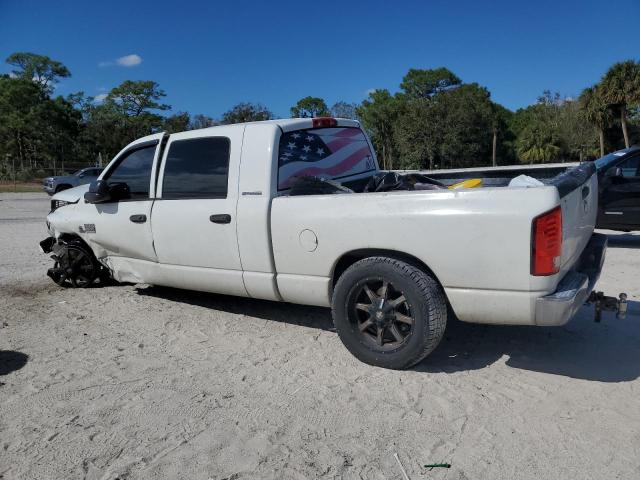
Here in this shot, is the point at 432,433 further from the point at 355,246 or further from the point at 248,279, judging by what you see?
the point at 248,279

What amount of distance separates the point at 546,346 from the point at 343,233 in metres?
1.92

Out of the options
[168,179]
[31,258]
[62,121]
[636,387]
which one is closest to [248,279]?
[168,179]

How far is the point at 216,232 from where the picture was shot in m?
4.29

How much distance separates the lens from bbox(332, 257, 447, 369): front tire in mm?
3338

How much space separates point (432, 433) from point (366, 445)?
0.39 meters

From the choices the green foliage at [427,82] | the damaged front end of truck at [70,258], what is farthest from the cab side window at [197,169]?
the green foliage at [427,82]

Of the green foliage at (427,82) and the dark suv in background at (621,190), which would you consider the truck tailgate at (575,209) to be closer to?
the dark suv in background at (621,190)

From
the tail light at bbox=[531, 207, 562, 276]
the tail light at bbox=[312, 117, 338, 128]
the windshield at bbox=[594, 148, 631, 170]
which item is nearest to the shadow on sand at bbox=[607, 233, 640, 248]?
the windshield at bbox=[594, 148, 631, 170]

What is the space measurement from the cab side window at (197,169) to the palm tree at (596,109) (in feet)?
129

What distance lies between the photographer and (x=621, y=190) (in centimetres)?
833

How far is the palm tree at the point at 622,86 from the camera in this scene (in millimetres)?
35375

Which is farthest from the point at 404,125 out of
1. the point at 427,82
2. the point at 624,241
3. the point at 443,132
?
the point at 624,241

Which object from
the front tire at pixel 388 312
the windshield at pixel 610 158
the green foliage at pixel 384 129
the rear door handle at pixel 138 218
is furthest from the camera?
the green foliage at pixel 384 129

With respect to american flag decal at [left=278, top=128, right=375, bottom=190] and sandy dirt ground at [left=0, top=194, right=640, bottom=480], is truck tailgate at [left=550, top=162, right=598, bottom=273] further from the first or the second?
american flag decal at [left=278, top=128, right=375, bottom=190]
